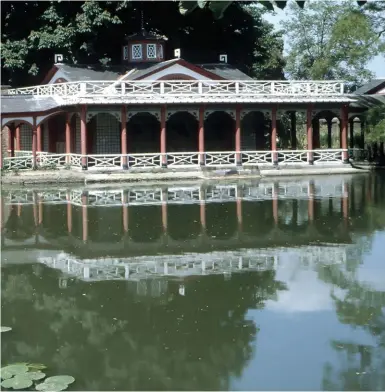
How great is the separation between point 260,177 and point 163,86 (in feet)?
18.7

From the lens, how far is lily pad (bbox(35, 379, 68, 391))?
666cm

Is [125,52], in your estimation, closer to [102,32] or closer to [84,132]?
[102,32]

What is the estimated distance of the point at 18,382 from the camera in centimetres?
673

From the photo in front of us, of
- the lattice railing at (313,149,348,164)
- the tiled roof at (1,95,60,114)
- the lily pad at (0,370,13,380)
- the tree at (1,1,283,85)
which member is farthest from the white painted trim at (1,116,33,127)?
the lily pad at (0,370,13,380)

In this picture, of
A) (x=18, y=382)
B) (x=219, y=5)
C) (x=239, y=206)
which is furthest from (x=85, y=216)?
(x=219, y=5)

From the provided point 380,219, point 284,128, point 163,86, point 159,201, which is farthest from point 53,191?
point 284,128

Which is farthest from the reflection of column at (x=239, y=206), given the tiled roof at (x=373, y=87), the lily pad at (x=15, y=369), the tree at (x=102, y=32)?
the tiled roof at (x=373, y=87)

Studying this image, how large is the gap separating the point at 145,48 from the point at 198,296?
89.8ft

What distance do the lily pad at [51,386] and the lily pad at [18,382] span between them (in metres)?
0.10

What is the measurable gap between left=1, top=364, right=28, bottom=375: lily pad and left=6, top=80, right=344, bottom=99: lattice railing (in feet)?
77.0

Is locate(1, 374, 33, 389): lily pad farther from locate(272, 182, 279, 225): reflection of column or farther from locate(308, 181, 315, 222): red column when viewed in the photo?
locate(308, 181, 315, 222): red column

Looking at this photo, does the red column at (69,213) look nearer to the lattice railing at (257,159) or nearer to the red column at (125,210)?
the red column at (125,210)

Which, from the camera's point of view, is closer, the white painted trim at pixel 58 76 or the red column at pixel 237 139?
the red column at pixel 237 139

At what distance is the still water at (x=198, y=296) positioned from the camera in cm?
733
